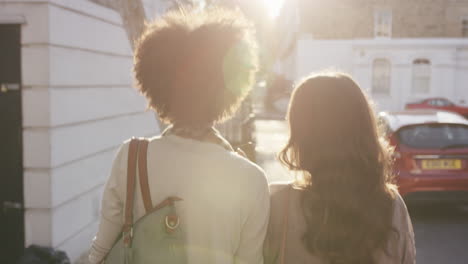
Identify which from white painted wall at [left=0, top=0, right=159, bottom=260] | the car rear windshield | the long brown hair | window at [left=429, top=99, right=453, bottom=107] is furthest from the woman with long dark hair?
window at [left=429, top=99, right=453, bottom=107]

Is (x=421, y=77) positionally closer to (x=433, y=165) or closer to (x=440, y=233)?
(x=433, y=165)

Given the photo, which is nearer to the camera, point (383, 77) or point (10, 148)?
point (10, 148)

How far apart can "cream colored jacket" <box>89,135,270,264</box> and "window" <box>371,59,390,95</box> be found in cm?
3546

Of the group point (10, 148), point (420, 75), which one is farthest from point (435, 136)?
point (420, 75)

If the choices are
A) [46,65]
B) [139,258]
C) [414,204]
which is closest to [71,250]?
[46,65]

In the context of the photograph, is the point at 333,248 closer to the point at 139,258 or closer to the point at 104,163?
the point at 139,258

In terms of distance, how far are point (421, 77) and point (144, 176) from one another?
1443 inches

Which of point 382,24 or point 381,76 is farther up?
point 382,24

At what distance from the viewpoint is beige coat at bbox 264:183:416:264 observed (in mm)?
2207

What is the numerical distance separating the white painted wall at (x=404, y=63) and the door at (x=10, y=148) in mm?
32021

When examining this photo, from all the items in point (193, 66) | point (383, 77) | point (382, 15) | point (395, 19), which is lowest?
point (193, 66)

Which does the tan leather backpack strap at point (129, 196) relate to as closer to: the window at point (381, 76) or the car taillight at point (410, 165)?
the car taillight at point (410, 165)

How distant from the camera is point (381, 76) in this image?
36125 millimetres

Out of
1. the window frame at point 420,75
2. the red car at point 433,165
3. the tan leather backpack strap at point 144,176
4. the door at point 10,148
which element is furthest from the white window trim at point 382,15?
the tan leather backpack strap at point 144,176
